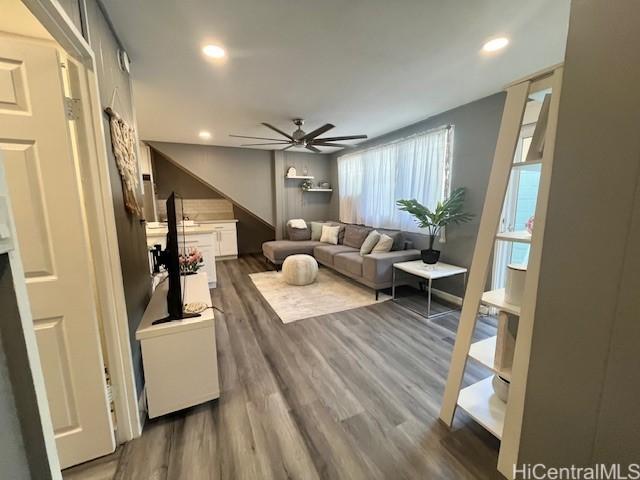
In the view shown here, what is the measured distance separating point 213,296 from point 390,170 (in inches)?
136

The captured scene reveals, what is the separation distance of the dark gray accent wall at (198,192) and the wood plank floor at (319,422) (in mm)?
4111

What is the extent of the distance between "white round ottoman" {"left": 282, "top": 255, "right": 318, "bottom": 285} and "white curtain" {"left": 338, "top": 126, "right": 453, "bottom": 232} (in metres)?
1.57

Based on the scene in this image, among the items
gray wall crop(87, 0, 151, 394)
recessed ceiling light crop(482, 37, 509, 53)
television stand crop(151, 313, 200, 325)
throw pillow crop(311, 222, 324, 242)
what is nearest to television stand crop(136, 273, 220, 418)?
television stand crop(151, 313, 200, 325)

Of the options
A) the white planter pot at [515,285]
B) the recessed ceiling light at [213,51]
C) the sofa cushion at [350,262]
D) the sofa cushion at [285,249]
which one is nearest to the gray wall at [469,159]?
the sofa cushion at [350,262]

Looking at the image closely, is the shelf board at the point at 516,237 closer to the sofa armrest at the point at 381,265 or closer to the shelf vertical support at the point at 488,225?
the shelf vertical support at the point at 488,225

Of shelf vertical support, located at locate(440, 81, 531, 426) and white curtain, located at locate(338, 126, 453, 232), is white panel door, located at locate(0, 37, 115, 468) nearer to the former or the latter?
shelf vertical support, located at locate(440, 81, 531, 426)

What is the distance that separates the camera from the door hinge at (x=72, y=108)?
3.75 feet

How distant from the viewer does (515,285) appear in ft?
4.28

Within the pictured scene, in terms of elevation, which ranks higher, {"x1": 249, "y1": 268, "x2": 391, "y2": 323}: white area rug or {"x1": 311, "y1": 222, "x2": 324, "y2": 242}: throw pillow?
{"x1": 311, "y1": 222, "x2": 324, "y2": 242}: throw pillow

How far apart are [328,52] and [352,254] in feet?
9.12

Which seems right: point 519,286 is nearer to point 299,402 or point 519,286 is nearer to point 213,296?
point 299,402

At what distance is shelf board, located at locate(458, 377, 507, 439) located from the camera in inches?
52.6

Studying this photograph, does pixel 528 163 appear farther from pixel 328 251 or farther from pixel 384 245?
pixel 328 251

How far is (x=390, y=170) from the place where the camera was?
433 cm
